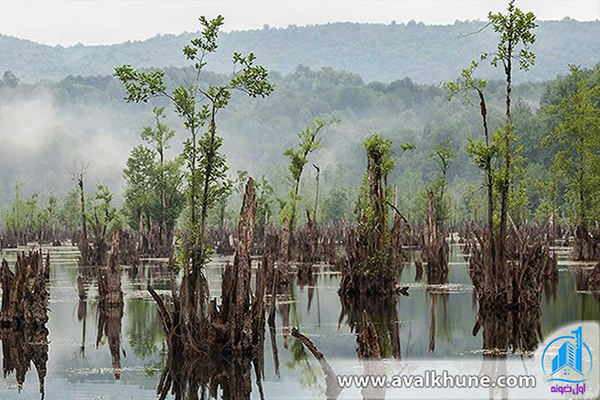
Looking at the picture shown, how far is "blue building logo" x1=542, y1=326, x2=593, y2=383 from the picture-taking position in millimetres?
12258

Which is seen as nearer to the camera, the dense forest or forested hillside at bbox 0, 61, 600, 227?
the dense forest

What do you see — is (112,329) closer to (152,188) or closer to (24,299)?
(24,299)

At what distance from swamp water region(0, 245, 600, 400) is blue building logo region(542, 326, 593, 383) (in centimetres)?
90

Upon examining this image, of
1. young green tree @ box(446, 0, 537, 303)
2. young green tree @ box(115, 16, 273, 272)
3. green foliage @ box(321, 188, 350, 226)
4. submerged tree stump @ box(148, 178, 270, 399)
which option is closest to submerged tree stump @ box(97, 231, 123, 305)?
young green tree @ box(115, 16, 273, 272)

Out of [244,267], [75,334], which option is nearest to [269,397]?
[244,267]

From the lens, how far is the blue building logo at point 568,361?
1226cm

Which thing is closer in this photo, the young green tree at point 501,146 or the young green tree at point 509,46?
the young green tree at point 501,146

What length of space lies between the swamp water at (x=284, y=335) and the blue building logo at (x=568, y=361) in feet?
2.96

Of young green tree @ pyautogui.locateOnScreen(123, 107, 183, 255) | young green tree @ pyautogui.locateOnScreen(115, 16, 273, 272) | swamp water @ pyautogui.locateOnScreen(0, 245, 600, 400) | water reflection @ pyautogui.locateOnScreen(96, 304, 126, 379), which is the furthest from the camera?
young green tree @ pyautogui.locateOnScreen(123, 107, 183, 255)

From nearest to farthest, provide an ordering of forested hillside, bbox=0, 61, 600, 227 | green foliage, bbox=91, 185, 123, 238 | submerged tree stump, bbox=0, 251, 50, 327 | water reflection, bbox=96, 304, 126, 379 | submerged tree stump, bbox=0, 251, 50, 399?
1. water reflection, bbox=96, 304, 126, 379
2. submerged tree stump, bbox=0, 251, 50, 399
3. submerged tree stump, bbox=0, 251, 50, 327
4. green foliage, bbox=91, 185, 123, 238
5. forested hillside, bbox=0, 61, 600, 227

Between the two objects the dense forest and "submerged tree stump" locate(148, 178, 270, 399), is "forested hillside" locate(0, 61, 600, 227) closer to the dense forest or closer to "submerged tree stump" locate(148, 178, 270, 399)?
the dense forest

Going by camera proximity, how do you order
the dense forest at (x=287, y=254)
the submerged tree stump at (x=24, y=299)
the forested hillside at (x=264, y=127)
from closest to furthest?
1. the dense forest at (x=287, y=254)
2. the submerged tree stump at (x=24, y=299)
3. the forested hillside at (x=264, y=127)

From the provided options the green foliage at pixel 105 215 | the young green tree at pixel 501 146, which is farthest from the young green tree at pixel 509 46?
the green foliage at pixel 105 215

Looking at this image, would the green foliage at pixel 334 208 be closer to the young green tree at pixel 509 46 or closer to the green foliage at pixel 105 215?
the green foliage at pixel 105 215
